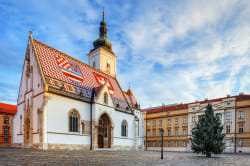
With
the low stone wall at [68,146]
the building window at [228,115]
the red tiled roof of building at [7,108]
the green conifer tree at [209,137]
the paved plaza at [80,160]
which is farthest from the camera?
the red tiled roof of building at [7,108]

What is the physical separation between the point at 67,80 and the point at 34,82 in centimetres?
407

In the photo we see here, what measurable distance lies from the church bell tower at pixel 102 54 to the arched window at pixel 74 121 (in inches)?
1023

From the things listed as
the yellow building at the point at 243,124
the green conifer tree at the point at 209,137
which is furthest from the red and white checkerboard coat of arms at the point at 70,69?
the yellow building at the point at 243,124

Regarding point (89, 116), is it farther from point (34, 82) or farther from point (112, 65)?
point (112, 65)

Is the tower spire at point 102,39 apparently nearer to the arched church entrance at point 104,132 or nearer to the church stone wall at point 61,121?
the arched church entrance at point 104,132

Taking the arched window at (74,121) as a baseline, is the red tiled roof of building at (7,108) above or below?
below

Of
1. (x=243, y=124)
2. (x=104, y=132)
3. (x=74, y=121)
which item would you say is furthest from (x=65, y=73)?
Answer: (x=243, y=124)

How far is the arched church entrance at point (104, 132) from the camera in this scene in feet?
95.2

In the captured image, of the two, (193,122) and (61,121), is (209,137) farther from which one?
(193,122)

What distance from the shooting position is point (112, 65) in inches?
2099

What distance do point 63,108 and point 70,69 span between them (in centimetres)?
693

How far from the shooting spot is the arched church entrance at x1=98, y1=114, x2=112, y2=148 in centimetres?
2901

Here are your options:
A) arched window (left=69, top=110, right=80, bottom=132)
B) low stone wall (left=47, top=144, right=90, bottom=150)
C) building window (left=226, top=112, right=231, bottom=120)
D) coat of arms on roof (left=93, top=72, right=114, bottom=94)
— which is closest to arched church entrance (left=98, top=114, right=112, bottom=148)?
low stone wall (left=47, top=144, right=90, bottom=150)

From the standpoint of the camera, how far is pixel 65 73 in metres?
26.1
